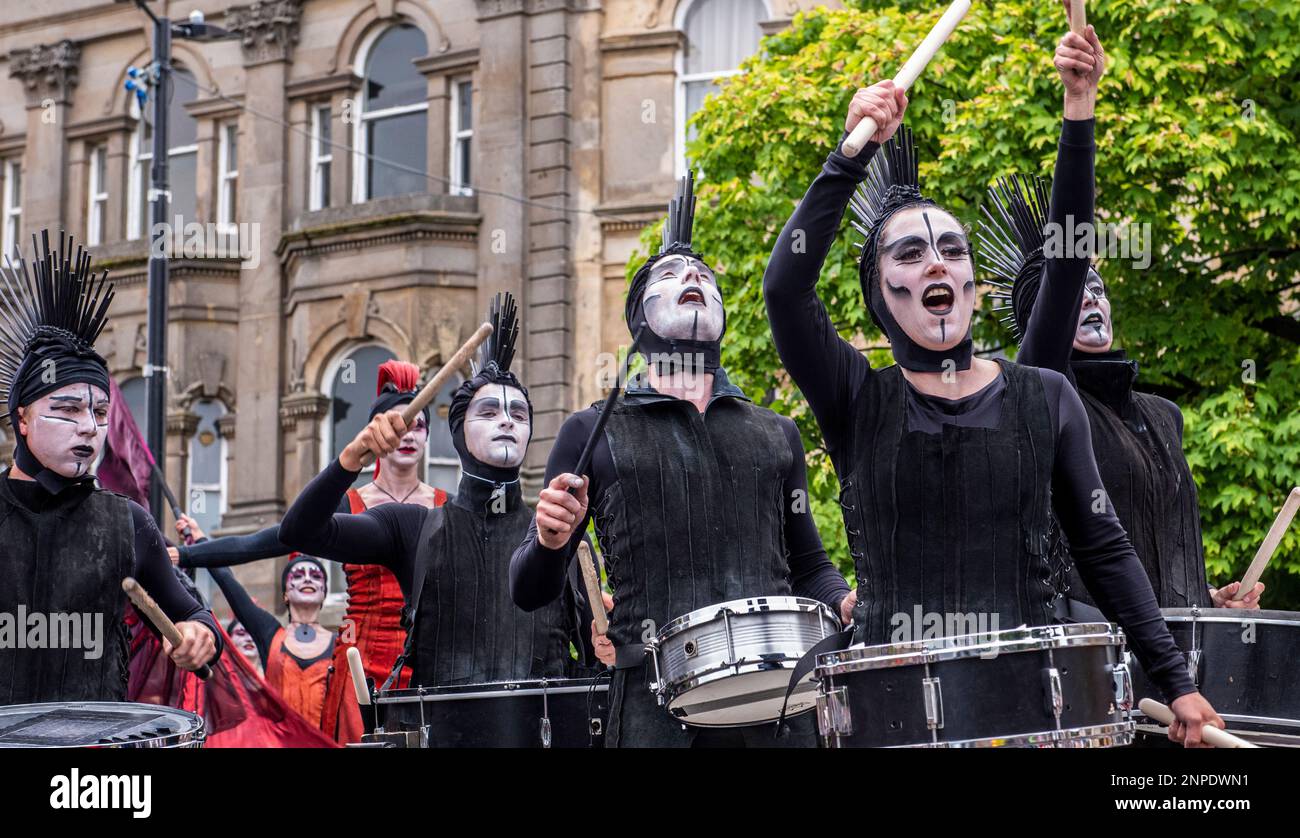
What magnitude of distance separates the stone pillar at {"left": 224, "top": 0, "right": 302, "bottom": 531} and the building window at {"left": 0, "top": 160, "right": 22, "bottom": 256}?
4.67 m

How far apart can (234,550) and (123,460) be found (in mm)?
2853

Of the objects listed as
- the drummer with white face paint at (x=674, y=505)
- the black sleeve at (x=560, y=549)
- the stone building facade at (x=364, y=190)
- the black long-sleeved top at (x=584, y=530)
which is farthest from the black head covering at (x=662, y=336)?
the stone building facade at (x=364, y=190)

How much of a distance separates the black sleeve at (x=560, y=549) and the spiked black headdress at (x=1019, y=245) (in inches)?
79.4

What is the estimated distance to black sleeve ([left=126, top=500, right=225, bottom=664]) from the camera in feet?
23.6

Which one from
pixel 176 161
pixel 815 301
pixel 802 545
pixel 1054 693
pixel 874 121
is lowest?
pixel 1054 693

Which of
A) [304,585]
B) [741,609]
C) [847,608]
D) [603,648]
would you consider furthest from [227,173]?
[741,609]

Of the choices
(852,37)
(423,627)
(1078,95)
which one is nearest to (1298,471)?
(852,37)

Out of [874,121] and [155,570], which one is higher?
[874,121]

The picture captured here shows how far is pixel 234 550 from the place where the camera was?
9.43 metres

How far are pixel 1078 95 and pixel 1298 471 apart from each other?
34.2ft

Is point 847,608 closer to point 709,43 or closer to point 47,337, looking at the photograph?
point 47,337

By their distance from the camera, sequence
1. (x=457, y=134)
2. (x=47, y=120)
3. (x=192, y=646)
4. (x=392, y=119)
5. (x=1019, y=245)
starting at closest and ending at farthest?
(x=192, y=646) → (x=1019, y=245) → (x=457, y=134) → (x=392, y=119) → (x=47, y=120)

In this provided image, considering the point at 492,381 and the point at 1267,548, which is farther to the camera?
the point at 492,381

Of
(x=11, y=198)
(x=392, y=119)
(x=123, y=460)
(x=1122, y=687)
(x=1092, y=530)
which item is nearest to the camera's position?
(x=1122, y=687)
